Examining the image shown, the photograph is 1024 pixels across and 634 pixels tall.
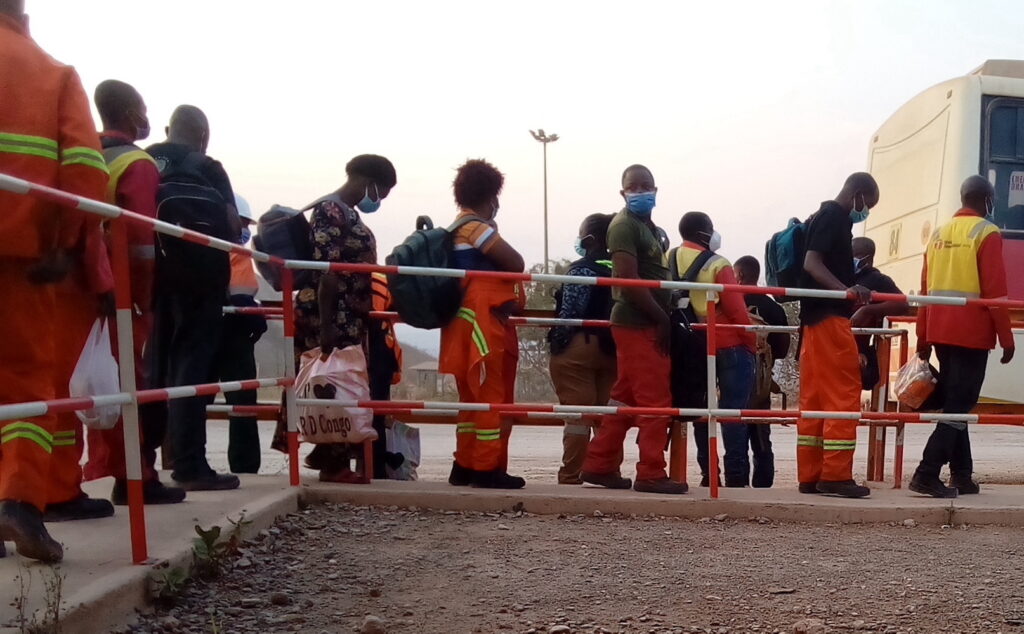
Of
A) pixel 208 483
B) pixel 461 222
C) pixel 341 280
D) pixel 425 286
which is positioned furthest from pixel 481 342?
pixel 208 483

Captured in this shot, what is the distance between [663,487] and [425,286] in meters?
1.69

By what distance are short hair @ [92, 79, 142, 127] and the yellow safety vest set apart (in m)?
3.50

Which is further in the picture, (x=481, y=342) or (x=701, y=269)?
(x=701, y=269)

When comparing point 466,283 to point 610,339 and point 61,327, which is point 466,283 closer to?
point 610,339

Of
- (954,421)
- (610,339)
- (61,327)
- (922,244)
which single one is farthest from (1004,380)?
(61,327)

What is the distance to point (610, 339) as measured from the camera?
20.4ft

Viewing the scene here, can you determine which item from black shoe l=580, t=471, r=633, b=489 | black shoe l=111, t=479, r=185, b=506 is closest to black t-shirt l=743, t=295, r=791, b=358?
black shoe l=580, t=471, r=633, b=489

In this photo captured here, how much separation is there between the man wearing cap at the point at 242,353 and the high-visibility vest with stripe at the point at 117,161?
4.57ft

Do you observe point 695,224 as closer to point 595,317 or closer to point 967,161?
point 595,317

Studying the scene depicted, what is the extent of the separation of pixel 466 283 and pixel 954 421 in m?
2.82

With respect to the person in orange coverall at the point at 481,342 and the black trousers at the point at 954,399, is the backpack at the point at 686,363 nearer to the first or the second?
the person in orange coverall at the point at 481,342

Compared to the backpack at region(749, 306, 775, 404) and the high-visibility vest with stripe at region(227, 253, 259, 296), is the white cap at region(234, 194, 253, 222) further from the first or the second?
the backpack at region(749, 306, 775, 404)

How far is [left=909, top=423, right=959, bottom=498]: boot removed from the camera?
5.64 m

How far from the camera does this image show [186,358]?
4742 mm
